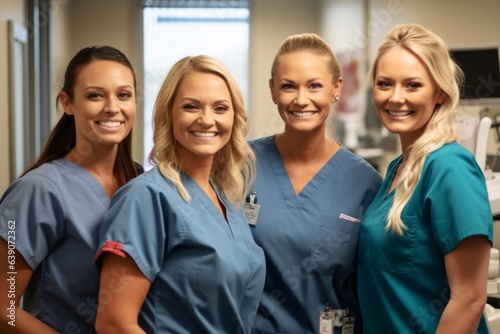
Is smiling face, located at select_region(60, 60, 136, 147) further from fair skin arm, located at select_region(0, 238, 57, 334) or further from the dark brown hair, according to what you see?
fair skin arm, located at select_region(0, 238, 57, 334)

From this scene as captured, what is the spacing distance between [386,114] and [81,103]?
71cm

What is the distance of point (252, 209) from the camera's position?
5.19ft

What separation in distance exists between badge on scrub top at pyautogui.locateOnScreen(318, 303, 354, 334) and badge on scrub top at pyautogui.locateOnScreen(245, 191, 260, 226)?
0.95ft

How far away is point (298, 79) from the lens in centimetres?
157

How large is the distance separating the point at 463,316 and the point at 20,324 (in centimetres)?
92

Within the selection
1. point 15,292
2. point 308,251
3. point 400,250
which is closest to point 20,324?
point 15,292

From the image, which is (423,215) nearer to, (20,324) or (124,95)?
(124,95)

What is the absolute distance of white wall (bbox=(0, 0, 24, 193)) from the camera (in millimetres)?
2791

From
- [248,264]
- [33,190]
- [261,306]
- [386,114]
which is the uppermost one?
[386,114]

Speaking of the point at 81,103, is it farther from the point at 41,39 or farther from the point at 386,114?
the point at 41,39

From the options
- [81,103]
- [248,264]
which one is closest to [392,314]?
[248,264]

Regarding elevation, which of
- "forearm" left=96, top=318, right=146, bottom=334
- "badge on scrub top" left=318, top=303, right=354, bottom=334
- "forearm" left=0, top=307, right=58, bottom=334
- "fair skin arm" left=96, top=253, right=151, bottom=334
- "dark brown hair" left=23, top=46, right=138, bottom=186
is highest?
"dark brown hair" left=23, top=46, right=138, bottom=186

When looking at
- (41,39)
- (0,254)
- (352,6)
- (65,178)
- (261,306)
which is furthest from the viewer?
(352,6)

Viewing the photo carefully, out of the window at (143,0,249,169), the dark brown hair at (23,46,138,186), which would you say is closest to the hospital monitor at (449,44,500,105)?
the dark brown hair at (23,46,138,186)
